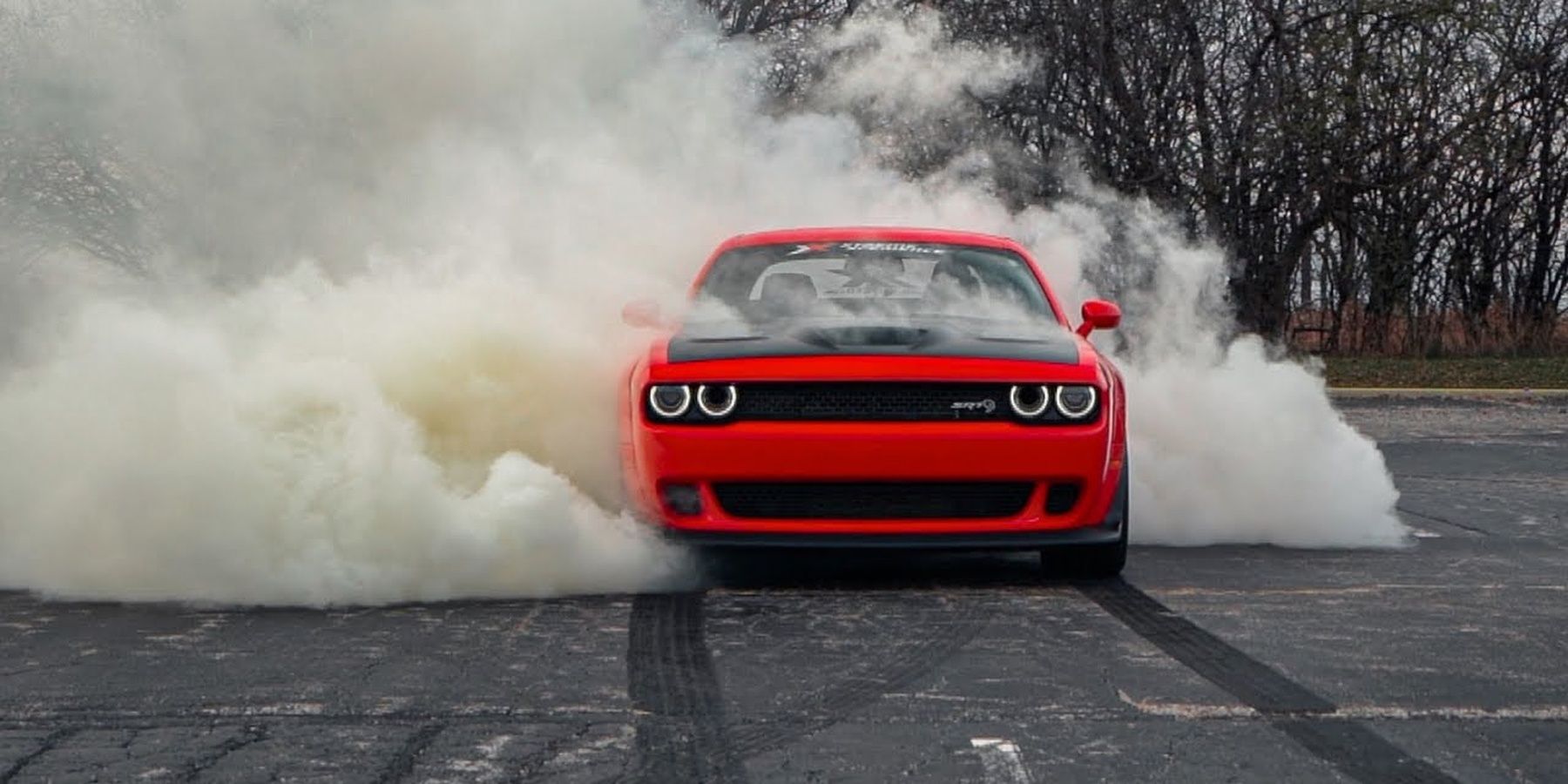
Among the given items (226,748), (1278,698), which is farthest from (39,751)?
(1278,698)

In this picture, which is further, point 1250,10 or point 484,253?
point 1250,10

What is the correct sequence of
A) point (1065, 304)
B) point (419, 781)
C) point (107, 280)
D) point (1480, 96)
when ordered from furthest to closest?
point (1480, 96)
point (107, 280)
point (1065, 304)
point (419, 781)

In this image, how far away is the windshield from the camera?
8.38m

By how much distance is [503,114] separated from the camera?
39.9ft

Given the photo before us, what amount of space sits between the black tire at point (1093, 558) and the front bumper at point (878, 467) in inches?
7.4

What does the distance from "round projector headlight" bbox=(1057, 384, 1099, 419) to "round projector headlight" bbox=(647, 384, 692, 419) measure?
4.16 feet

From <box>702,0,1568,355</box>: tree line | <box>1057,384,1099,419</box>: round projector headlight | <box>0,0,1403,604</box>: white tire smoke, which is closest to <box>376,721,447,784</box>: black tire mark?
<box>0,0,1403,604</box>: white tire smoke

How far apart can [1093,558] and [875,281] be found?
1.62m

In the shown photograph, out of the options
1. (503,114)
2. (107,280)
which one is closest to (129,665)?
(503,114)

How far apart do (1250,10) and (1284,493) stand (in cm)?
1857

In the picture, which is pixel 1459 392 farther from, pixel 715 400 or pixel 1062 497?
pixel 715 400

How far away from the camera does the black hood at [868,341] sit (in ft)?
24.1

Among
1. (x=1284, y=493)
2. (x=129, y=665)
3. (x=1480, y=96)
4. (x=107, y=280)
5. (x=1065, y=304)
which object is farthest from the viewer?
(x=1480, y=96)

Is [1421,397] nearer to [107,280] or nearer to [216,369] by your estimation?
[107,280]
